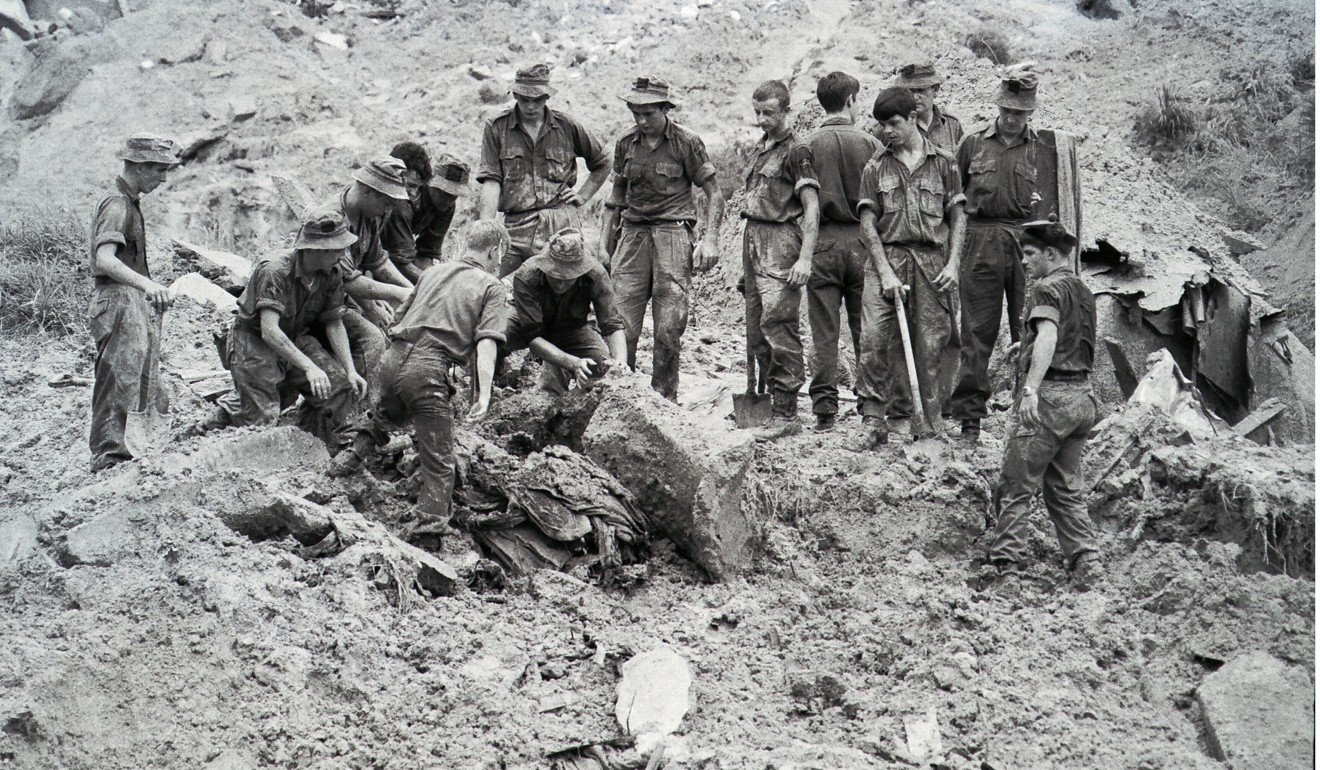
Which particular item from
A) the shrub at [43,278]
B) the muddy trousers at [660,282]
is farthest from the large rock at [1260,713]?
the shrub at [43,278]

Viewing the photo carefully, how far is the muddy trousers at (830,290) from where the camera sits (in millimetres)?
7121

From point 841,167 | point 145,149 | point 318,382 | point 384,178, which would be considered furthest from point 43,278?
point 841,167

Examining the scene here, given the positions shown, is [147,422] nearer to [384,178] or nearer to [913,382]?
[384,178]

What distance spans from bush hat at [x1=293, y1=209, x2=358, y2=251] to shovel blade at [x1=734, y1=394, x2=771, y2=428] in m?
2.44

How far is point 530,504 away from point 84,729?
2.20 metres

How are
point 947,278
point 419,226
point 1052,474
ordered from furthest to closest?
1. point 419,226
2. point 947,278
3. point 1052,474

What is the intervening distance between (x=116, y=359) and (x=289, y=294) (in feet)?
3.08

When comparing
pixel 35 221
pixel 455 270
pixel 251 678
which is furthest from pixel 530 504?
pixel 35 221

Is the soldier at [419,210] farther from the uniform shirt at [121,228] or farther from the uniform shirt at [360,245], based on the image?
the uniform shirt at [121,228]

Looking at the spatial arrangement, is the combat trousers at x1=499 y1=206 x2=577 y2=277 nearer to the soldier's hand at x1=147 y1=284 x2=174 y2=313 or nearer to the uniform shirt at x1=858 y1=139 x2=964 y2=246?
the uniform shirt at x1=858 y1=139 x2=964 y2=246

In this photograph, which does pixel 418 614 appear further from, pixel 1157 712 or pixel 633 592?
pixel 1157 712

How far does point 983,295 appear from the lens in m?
6.86

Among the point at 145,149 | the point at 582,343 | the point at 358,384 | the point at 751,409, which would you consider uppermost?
the point at 145,149

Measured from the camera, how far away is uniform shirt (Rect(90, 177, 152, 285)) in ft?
20.1
